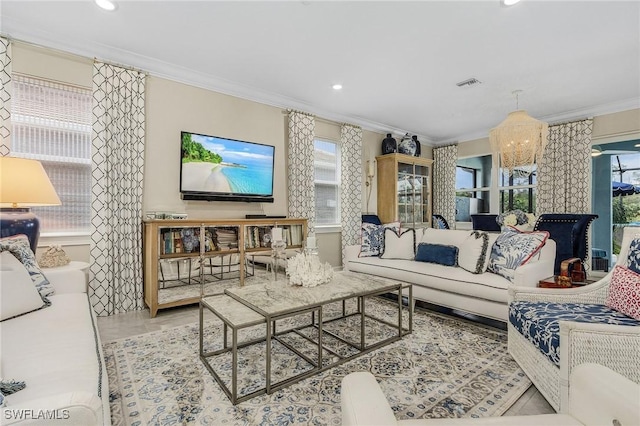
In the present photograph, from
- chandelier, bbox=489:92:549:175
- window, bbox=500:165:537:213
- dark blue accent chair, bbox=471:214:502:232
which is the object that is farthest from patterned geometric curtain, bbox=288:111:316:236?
window, bbox=500:165:537:213

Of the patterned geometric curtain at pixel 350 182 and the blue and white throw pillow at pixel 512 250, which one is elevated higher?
the patterned geometric curtain at pixel 350 182

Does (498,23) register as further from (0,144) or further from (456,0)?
(0,144)

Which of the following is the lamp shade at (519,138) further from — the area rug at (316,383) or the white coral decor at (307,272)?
the white coral decor at (307,272)

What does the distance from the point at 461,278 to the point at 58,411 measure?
2.84 m

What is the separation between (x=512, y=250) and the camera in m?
2.79

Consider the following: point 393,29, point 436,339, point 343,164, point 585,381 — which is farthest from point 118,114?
point 585,381

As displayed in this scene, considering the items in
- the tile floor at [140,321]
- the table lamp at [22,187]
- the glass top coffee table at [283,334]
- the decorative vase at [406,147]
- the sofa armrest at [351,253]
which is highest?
the decorative vase at [406,147]

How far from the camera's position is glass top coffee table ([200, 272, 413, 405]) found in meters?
1.73

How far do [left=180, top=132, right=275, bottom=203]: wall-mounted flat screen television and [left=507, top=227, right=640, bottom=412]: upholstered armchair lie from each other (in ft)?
10.0

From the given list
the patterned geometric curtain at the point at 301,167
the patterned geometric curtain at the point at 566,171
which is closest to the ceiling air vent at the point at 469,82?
the patterned geometric curtain at the point at 301,167

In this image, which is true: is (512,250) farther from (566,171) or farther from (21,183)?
(21,183)

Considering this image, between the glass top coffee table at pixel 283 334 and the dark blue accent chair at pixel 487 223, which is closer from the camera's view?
the glass top coffee table at pixel 283 334

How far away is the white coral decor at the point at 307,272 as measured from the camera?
2.31m

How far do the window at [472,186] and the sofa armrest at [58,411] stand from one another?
6.97 m
